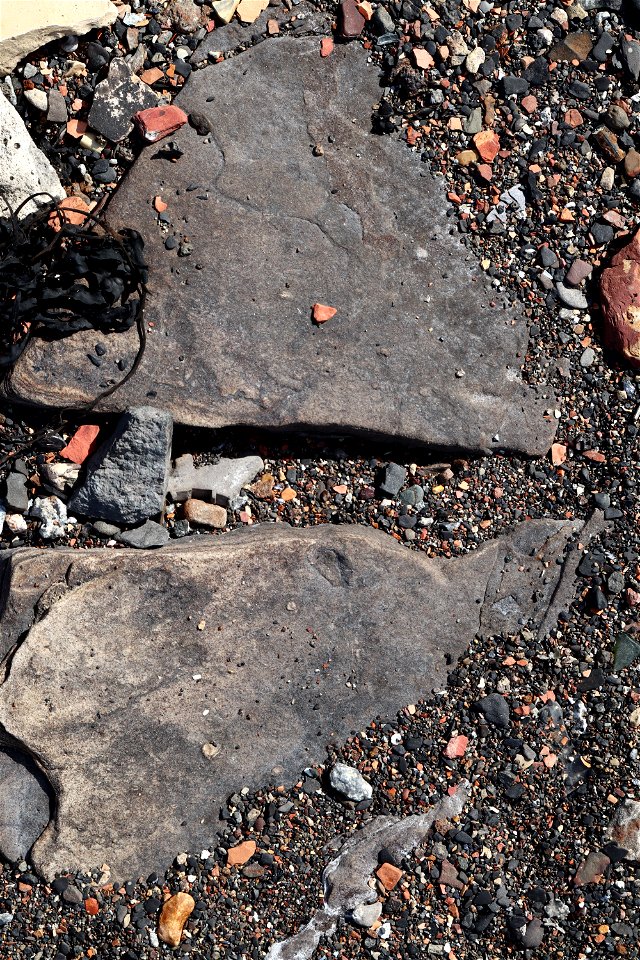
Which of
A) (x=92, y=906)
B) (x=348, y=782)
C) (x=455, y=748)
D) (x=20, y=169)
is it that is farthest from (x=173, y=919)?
(x=20, y=169)

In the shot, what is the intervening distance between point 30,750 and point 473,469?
6.03 feet

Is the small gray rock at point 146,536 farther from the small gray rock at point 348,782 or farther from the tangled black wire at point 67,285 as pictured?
the small gray rock at point 348,782

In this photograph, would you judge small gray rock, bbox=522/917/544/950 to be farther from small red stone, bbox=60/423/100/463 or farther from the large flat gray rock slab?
small red stone, bbox=60/423/100/463

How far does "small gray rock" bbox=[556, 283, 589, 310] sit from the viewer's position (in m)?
3.32

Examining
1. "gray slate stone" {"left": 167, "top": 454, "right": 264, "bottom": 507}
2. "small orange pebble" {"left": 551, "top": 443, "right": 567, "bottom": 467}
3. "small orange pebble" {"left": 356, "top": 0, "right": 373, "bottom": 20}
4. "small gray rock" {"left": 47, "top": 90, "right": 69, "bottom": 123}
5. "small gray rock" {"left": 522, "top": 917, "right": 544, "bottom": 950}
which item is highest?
"small orange pebble" {"left": 356, "top": 0, "right": 373, "bottom": 20}

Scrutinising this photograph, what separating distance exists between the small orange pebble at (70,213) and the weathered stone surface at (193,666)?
1.18m

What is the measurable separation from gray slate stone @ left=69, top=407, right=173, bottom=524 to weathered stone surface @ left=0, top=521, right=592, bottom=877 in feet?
0.55

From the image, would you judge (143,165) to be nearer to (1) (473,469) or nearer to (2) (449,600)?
(1) (473,469)

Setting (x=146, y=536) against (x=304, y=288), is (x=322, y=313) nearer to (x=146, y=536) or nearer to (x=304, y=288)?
(x=304, y=288)

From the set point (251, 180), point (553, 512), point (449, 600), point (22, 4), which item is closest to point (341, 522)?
point (449, 600)

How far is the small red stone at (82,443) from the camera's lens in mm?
3031

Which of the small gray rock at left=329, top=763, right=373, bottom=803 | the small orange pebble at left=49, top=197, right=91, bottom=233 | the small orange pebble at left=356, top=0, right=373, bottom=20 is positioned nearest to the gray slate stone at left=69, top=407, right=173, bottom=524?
the small orange pebble at left=49, top=197, right=91, bottom=233

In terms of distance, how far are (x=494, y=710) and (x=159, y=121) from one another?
2.43 m

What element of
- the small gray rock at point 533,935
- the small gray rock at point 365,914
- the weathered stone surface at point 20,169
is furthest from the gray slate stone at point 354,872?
the weathered stone surface at point 20,169
